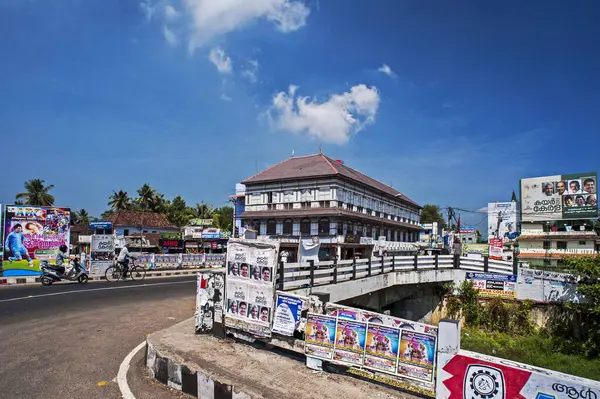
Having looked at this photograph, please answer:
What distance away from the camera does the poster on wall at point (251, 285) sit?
6922 mm

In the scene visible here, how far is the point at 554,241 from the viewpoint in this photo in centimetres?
4181

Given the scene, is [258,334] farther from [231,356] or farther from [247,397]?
[247,397]

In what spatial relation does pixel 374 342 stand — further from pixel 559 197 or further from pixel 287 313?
pixel 559 197

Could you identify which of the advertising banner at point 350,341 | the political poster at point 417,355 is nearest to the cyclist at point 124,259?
the advertising banner at point 350,341

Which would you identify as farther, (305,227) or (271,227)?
(271,227)

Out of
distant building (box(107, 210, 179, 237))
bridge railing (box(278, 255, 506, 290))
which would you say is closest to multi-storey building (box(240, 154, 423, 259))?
bridge railing (box(278, 255, 506, 290))

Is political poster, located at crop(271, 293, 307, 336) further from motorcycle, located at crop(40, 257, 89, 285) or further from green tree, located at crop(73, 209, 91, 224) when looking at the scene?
green tree, located at crop(73, 209, 91, 224)

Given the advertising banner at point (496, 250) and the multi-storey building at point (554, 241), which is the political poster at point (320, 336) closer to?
the advertising banner at point (496, 250)

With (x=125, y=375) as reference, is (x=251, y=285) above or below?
above

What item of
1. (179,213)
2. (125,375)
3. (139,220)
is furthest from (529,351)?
(179,213)

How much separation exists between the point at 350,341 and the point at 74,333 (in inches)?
255

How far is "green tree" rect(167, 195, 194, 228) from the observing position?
64438 mm

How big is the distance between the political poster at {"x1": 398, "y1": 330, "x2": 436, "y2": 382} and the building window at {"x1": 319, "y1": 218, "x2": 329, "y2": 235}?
96.2ft

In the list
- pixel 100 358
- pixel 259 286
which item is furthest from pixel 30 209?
pixel 259 286
